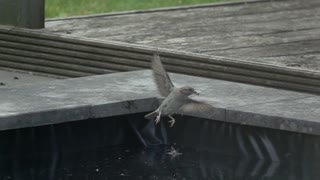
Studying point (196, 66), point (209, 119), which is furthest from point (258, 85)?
point (209, 119)

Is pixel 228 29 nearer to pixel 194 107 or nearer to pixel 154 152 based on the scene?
pixel 154 152

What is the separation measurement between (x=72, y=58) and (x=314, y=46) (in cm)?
178

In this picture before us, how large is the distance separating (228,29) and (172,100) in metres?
2.83

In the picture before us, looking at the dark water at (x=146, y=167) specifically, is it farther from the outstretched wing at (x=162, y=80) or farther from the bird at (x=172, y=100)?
the outstretched wing at (x=162, y=80)

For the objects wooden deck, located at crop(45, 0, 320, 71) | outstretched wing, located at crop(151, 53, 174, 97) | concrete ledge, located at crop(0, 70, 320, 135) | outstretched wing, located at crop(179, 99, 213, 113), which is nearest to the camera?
outstretched wing, located at crop(179, 99, 213, 113)

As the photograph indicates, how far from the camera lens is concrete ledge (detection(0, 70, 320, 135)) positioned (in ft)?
19.6

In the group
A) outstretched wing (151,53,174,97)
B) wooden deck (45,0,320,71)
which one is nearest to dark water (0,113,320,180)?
outstretched wing (151,53,174,97)

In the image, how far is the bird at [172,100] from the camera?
569 centimetres

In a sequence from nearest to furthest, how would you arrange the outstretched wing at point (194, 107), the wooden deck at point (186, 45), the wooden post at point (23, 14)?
the outstretched wing at point (194, 107), the wooden deck at point (186, 45), the wooden post at point (23, 14)

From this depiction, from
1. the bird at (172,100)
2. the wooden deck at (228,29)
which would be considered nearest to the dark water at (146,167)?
the bird at (172,100)

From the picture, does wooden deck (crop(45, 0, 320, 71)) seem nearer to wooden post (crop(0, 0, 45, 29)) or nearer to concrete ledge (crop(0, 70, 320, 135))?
wooden post (crop(0, 0, 45, 29))

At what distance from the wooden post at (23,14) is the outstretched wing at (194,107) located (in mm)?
2702

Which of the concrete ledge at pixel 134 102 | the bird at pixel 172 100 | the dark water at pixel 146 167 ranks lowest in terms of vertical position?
the dark water at pixel 146 167

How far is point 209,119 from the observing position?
6328mm
